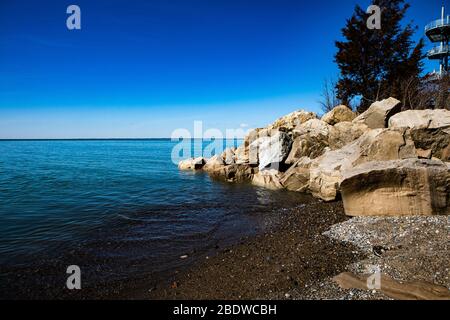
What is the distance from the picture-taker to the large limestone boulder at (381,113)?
14883 millimetres

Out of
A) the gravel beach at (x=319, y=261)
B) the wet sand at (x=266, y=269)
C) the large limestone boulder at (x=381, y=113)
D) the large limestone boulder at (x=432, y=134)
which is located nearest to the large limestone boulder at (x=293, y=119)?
the large limestone boulder at (x=381, y=113)

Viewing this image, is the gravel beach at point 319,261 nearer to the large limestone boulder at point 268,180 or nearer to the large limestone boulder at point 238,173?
the large limestone boulder at point 268,180

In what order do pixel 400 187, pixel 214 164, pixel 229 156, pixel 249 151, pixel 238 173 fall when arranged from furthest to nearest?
pixel 214 164, pixel 229 156, pixel 249 151, pixel 238 173, pixel 400 187

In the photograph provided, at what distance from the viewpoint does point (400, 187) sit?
827 centimetres

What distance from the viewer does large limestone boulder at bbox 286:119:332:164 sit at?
18.2 meters

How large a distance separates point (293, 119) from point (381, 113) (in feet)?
32.1

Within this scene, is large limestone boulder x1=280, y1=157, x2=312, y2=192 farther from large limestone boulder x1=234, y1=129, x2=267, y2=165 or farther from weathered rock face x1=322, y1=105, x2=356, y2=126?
weathered rock face x1=322, y1=105, x2=356, y2=126

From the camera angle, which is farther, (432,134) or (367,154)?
(432,134)

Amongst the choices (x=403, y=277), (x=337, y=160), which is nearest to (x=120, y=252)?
(x=403, y=277)

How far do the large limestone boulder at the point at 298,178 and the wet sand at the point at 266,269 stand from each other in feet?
21.9

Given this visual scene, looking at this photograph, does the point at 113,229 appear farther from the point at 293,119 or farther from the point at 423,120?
the point at 293,119

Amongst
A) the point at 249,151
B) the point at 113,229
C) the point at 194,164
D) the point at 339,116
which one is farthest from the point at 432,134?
the point at 194,164
